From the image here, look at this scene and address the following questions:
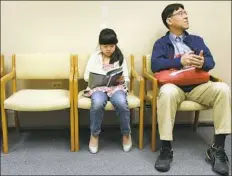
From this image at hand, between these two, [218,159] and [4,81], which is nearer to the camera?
[218,159]

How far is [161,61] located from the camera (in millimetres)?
2518

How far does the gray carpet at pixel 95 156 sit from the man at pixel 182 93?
0.10 meters

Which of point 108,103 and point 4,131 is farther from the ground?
point 108,103

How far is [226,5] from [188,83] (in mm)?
963

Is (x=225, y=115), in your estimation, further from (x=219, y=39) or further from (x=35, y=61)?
(x=35, y=61)

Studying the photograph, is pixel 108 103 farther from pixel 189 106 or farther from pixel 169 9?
pixel 169 9

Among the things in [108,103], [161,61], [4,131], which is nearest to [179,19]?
[161,61]

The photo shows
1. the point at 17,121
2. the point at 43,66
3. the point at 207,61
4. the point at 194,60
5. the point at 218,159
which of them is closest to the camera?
the point at 218,159

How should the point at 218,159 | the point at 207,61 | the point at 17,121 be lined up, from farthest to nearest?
the point at 17,121
the point at 207,61
the point at 218,159

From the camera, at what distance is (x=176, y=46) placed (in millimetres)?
2635

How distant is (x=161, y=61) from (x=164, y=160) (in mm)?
746

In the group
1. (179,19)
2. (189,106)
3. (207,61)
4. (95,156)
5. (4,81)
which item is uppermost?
(179,19)

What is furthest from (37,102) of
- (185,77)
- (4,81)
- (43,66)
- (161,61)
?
(185,77)

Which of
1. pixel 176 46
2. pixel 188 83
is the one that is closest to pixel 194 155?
pixel 188 83
